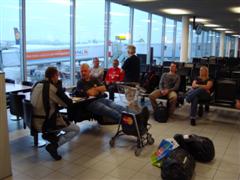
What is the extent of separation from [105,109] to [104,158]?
2.80ft

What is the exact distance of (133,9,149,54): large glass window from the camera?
11.1 metres

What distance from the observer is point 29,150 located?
368 centimetres

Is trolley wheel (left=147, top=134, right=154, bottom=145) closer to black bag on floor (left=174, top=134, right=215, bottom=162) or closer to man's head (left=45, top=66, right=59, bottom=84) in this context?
black bag on floor (left=174, top=134, right=215, bottom=162)

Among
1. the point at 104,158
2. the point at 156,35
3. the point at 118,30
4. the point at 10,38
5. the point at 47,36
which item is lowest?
the point at 104,158

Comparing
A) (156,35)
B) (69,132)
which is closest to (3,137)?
(69,132)

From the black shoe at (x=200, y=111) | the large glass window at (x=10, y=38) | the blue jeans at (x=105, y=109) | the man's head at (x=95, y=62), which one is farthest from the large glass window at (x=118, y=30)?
the blue jeans at (x=105, y=109)

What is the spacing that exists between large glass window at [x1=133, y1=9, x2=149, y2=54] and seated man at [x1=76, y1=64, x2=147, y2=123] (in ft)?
23.2

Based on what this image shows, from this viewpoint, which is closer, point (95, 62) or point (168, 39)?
point (95, 62)

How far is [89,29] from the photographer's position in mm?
8625

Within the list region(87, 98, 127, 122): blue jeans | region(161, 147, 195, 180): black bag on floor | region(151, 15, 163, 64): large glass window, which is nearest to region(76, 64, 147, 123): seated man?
region(87, 98, 127, 122): blue jeans

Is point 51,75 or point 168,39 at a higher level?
point 168,39

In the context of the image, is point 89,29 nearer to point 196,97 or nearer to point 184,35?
point 196,97

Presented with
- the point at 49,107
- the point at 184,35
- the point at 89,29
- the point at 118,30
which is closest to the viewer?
the point at 49,107

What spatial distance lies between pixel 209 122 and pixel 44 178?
140 inches
